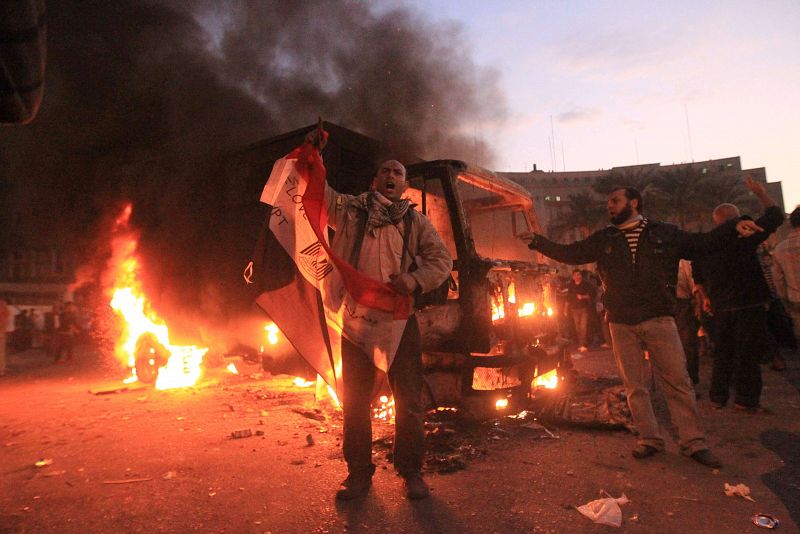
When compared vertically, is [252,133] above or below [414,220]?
above

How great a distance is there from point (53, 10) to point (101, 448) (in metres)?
8.98

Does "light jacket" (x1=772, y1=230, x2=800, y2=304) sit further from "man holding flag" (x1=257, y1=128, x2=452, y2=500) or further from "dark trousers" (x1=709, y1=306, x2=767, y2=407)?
"man holding flag" (x1=257, y1=128, x2=452, y2=500)

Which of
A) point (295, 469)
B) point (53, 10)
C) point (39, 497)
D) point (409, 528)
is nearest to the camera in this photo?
point (409, 528)

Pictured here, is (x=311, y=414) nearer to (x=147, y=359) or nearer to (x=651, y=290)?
(x=651, y=290)

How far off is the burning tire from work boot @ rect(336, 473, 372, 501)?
5.40m

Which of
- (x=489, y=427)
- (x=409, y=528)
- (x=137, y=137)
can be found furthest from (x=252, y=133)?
(x=409, y=528)

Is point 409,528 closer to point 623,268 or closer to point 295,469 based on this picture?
point 295,469

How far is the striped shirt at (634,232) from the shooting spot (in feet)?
11.8

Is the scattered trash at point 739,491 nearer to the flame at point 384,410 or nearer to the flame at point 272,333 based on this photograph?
the flame at point 384,410

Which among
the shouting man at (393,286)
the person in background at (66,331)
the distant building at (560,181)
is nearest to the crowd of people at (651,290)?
the shouting man at (393,286)

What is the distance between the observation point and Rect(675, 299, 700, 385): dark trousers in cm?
586

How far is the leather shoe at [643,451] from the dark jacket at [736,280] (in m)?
2.10

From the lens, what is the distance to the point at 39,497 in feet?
9.63

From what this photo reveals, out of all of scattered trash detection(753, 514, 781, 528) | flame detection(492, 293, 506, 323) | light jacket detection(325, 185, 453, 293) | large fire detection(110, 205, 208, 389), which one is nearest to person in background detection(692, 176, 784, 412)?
flame detection(492, 293, 506, 323)
